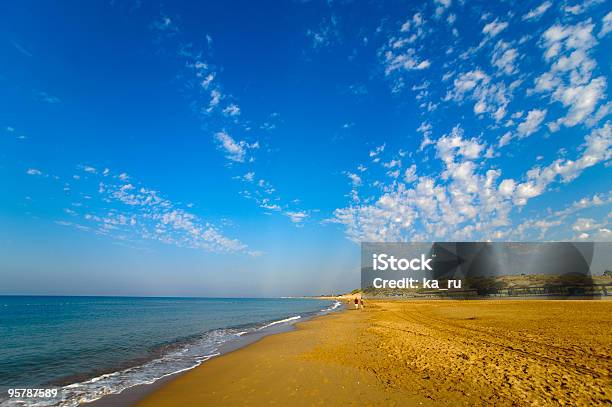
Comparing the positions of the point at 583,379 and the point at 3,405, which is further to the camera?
the point at 3,405

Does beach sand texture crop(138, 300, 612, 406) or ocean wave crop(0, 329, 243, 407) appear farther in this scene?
ocean wave crop(0, 329, 243, 407)

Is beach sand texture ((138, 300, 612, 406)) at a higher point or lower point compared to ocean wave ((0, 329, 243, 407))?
higher

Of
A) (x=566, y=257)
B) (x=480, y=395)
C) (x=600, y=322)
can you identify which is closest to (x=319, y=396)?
(x=480, y=395)

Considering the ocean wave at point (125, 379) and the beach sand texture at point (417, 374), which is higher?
the beach sand texture at point (417, 374)

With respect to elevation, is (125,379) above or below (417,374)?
below

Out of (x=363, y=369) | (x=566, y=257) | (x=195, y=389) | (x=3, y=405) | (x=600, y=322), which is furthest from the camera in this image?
(x=566, y=257)

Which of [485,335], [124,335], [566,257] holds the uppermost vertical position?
[566,257]

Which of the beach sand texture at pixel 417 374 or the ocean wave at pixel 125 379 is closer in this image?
the beach sand texture at pixel 417 374

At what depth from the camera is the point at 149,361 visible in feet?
51.0

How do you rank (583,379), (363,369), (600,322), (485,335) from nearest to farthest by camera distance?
(583,379) < (363,369) < (485,335) < (600,322)

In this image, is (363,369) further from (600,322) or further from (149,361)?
(600,322)

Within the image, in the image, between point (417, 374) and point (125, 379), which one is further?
point (125, 379)

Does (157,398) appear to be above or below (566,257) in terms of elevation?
below

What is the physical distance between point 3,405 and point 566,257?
112m
